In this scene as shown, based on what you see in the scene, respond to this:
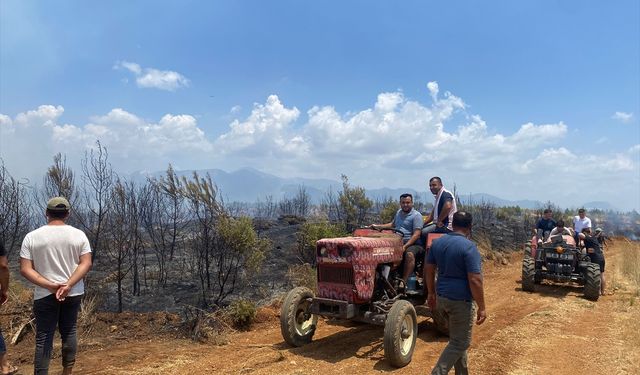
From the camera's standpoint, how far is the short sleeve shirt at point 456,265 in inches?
163

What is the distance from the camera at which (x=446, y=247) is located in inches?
169

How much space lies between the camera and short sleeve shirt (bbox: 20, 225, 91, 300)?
161 inches

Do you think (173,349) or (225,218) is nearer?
(173,349)

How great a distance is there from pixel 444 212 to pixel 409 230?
2.04ft

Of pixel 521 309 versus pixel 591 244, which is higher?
pixel 591 244

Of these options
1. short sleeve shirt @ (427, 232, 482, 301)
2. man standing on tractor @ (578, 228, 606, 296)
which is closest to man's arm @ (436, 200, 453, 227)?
short sleeve shirt @ (427, 232, 482, 301)

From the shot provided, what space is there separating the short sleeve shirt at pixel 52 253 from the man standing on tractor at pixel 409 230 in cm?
412

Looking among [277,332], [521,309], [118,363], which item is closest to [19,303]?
[118,363]

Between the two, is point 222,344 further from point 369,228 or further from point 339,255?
point 369,228

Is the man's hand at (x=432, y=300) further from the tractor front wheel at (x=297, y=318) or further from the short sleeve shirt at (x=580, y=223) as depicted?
the short sleeve shirt at (x=580, y=223)

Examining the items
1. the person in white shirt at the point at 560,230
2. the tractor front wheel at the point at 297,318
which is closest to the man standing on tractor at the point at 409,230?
the tractor front wheel at the point at 297,318

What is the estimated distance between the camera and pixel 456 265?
13.9 feet

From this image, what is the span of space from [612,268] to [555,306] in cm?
910

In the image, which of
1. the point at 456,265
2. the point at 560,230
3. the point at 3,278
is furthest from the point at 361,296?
the point at 560,230
